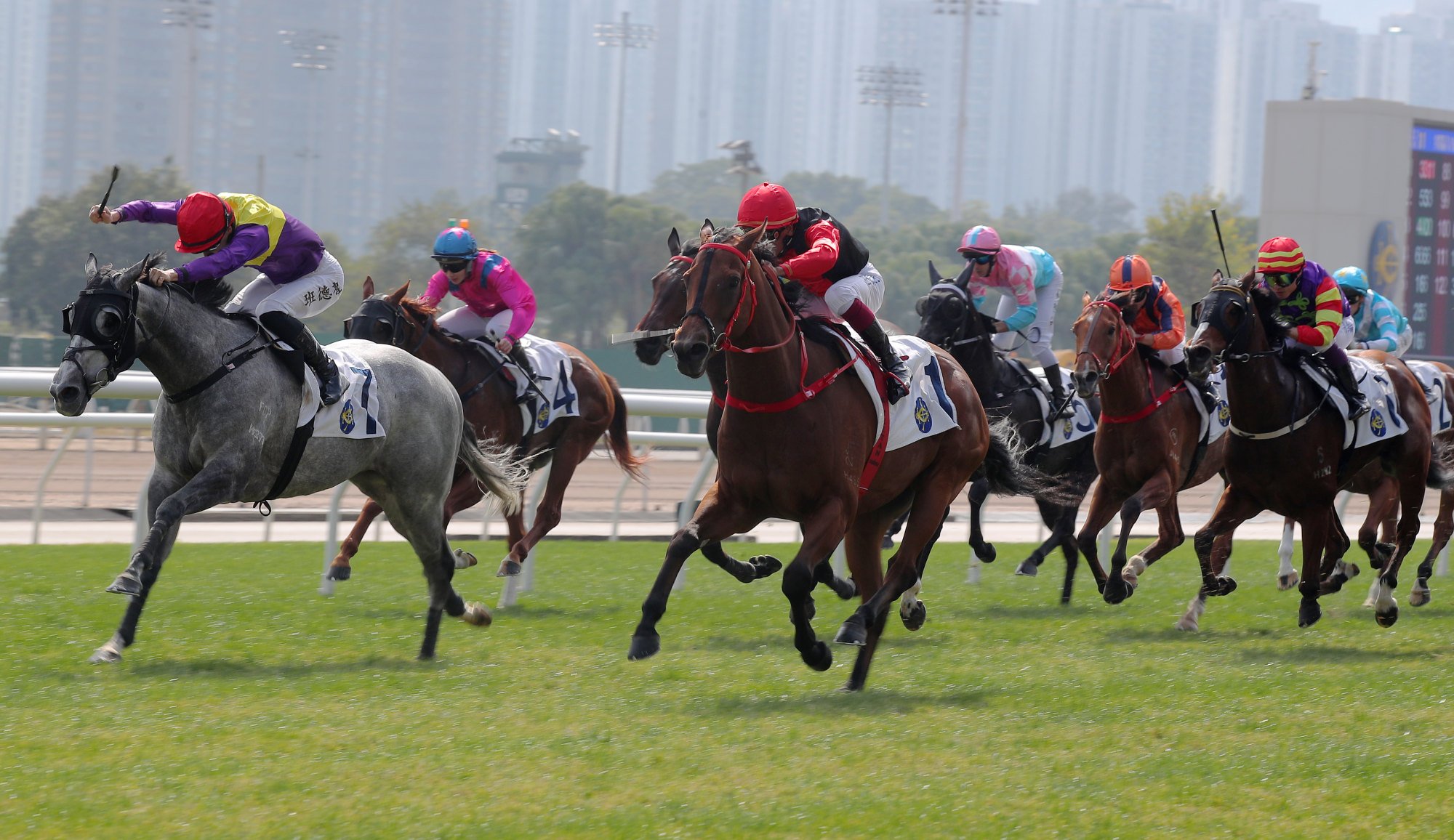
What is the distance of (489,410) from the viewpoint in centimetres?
844

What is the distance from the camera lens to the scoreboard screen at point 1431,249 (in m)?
19.4

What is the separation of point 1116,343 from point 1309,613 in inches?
62.8

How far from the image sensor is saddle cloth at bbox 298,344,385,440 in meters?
6.11

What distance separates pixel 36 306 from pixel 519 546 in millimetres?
37896

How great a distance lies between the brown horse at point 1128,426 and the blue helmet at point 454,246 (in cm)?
301

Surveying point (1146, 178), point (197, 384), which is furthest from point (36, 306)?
point (1146, 178)

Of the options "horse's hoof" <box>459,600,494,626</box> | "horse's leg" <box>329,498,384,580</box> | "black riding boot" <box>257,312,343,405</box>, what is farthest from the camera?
"horse's leg" <box>329,498,384,580</box>

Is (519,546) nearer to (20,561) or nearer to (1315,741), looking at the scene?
(20,561)

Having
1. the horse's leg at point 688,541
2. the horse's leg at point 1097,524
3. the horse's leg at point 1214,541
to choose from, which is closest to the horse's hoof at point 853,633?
the horse's leg at point 688,541

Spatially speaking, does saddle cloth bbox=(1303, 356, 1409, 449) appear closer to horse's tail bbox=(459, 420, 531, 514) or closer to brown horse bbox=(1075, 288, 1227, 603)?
brown horse bbox=(1075, 288, 1227, 603)

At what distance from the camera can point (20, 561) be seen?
8.34 metres

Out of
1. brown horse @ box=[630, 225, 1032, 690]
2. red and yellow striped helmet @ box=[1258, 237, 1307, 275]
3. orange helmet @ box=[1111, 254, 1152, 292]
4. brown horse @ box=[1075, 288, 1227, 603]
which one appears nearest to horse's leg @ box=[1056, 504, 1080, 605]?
brown horse @ box=[1075, 288, 1227, 603]

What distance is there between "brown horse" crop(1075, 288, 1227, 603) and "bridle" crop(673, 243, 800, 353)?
2752 millimetres

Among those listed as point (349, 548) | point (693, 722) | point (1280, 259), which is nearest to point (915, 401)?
point (693, 722)
